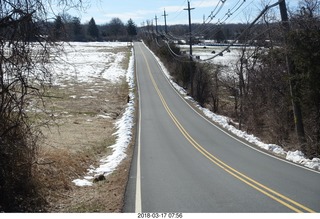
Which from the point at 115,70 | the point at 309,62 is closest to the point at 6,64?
the point at 309,62

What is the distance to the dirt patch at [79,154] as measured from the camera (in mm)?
9320

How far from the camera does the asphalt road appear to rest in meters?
8.58

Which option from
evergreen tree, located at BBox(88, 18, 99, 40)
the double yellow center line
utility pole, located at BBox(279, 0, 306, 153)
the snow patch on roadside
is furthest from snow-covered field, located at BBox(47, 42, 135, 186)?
evergreen tree, located at BBox(88, 18, 99, 40)

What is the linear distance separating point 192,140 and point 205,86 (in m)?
30.3

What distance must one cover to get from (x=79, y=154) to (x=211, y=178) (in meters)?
7.15

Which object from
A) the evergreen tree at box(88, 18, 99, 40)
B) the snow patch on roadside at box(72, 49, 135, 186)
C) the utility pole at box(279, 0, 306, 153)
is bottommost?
the snow patch on roadside at box(72, 49, 135, 186)

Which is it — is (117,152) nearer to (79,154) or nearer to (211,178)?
(79,154)

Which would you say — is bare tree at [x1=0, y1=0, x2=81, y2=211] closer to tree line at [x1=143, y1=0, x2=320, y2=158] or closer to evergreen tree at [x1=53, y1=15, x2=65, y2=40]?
evergreen tree at [x1=53, y1=15, x2=65, y2=40]

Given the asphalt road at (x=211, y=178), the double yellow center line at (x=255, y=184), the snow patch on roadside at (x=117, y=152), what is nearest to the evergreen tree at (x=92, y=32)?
the snow patch on roadside at (x=117, y=152)

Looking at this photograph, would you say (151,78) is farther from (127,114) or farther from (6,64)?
(6,64)

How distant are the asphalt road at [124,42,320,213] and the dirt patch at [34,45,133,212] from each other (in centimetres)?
72

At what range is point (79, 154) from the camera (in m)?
16.2

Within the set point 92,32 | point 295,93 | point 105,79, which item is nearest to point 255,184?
point 295,93

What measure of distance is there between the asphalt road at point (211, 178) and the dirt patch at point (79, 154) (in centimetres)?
72
